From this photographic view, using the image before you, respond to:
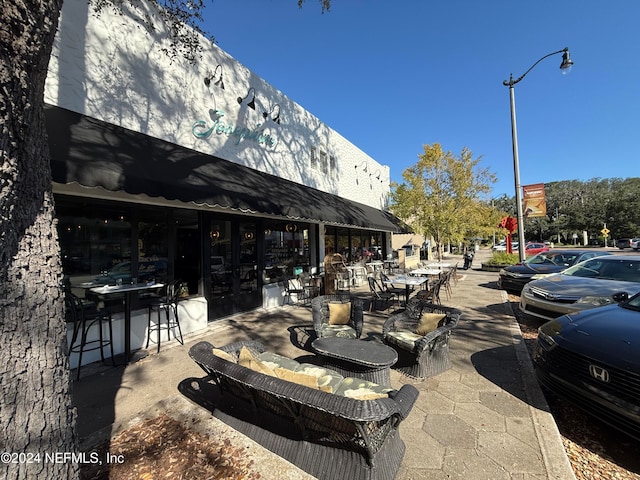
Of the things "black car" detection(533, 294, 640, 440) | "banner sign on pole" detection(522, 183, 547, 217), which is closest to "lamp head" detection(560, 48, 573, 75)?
"banner sign on pole" detection(522, 183, 547, 217)

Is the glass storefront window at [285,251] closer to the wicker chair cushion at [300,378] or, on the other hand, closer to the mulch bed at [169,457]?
the mulch bed at [169,457]

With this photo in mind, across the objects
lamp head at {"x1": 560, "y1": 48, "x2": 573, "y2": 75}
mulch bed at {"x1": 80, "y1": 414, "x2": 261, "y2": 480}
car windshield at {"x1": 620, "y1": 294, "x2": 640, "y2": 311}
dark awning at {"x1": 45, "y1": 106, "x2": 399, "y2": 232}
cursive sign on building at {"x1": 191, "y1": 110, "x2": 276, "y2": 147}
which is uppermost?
lamp head at {"x1": 560, "y1": 48, "x2": 573, "y2": 75}

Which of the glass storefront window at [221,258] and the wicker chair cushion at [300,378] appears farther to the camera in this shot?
Result: the glass storefront window at [221,258]

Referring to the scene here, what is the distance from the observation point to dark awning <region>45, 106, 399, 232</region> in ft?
11.8

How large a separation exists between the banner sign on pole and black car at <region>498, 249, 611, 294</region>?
7.67ft

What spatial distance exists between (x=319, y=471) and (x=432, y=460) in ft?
3.26

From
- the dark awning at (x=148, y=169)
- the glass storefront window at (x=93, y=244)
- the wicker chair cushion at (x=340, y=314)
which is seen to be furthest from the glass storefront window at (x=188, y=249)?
the wicker chair cushion at (x=340, y=314)

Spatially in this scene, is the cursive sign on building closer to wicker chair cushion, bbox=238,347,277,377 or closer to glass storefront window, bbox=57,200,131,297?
glass storefront window, bbox=57,200,131,297

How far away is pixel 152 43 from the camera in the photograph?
5.71m

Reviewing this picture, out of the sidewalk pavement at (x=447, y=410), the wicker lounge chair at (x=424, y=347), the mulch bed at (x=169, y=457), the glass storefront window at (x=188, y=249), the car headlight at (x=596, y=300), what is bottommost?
the sidewalk pavement at (x=447, y=410)

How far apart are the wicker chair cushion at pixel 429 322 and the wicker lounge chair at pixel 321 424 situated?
2281mm

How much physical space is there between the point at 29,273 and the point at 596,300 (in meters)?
7.59

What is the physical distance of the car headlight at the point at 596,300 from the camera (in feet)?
16.9

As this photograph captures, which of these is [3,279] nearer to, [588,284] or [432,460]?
[432,460]
